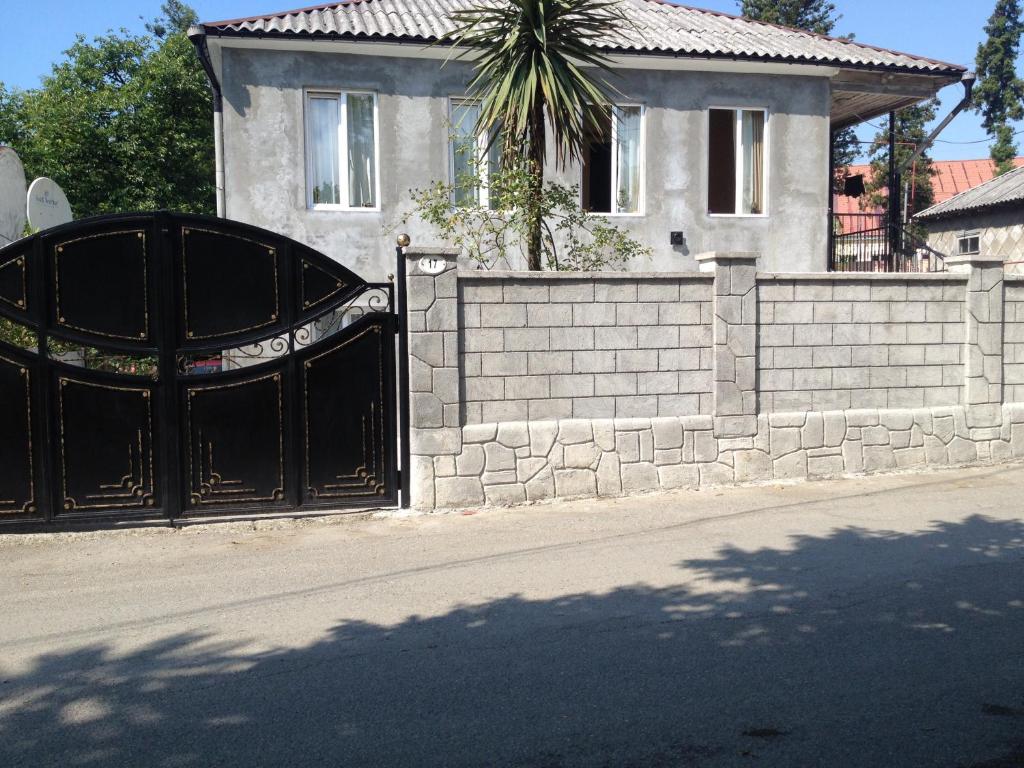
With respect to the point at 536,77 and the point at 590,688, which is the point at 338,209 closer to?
the point at 536,77

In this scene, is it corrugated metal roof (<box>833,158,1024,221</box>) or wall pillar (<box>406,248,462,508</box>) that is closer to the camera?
wall pillar (<box>406,248,462,508</box>)

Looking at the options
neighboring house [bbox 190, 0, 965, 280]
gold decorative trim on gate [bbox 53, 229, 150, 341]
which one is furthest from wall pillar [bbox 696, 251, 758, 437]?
gold decorative trim on gate [bbox 53, 229, 150, 341]

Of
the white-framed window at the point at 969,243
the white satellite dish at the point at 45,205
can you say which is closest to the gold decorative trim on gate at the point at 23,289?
the white satellite dish at the point at 45,205

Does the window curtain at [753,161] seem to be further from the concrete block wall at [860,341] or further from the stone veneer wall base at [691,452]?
the stone veneer wall base at [691,452]

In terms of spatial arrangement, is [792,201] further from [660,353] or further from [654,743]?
[654,743]

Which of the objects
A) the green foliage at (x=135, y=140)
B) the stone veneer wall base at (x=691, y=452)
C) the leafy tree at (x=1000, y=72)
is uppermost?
the leafy tree at (x=1000, y=72)

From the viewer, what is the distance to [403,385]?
8.65 metres

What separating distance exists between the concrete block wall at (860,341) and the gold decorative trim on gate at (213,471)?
16.2 feet

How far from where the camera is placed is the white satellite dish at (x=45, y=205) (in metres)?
10.2

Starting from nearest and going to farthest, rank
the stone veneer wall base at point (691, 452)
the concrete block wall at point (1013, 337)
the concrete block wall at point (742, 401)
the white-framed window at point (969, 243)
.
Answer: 1. the concrete block wall at point (742, 401)
2. the stone veneer wall base at point (691, 452)
3. the concrete block wall at point (1013, 337)
4. the white-framed window at point (969, 243)

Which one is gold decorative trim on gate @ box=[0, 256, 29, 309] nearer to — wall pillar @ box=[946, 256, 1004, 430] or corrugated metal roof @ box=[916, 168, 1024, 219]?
wall pillar @ box=[946, 256, 1004, 430]

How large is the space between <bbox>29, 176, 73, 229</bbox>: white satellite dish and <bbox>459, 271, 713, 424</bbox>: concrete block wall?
16.8 feet

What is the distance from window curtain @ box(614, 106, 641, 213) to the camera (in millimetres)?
14430

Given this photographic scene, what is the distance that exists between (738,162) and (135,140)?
23506 mm
